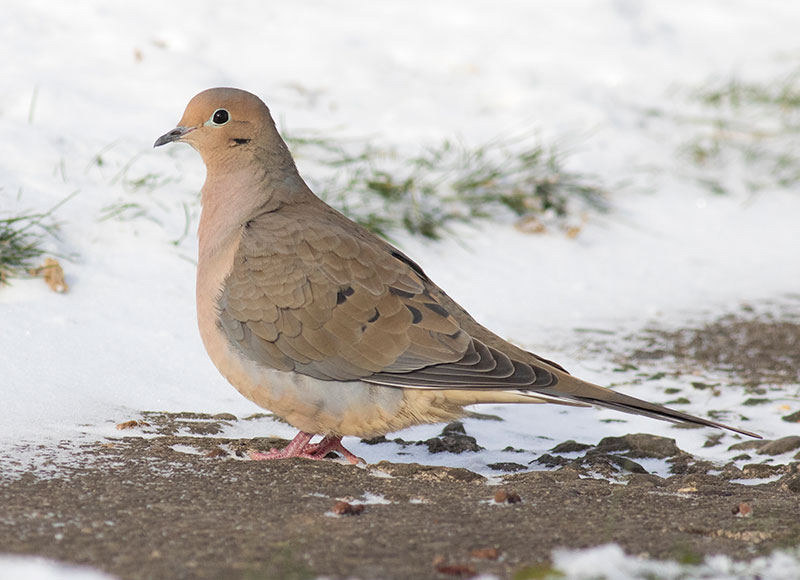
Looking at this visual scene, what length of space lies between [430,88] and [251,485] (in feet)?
18.8

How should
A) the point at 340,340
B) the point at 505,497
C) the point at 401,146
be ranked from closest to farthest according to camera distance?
1. the point at 505,497
2. the point at 340,340
3. the point at 401,146

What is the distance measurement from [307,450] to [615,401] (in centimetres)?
118

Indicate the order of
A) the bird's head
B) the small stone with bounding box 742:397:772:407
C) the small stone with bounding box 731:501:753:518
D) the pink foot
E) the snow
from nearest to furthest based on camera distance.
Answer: the small stone with bounding box 731:501:753:518 → the pink foot → the bird's head → the snow → the small stone with bounding box 742:397:772:407

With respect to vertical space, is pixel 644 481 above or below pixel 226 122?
below

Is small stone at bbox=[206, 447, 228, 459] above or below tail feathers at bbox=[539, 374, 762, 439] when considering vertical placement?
below

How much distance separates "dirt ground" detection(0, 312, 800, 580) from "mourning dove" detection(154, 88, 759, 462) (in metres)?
0.21

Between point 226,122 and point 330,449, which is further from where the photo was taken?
point 226,122

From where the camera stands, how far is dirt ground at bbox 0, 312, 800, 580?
2.59m

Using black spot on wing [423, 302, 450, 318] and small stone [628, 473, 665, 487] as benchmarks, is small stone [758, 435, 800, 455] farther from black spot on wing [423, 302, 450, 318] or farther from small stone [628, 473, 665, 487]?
black spot on wing [423, 302, 450, 318]

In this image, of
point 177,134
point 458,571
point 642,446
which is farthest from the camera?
point 177,134

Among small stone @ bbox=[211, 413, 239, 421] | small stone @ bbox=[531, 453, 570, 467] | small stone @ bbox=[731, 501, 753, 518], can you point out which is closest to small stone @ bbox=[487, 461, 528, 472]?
small stone @ bbox=[531, 453, 570, 467]

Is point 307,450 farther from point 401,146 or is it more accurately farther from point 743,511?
point 401,146

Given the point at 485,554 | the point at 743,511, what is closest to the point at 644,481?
the point at 743,511

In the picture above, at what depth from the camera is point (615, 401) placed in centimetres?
341
